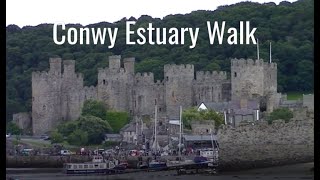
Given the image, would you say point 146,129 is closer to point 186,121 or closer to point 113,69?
point 186,121

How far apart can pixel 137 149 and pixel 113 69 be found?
929cm

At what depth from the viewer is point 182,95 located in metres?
43.2

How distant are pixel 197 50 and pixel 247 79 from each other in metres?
11.5

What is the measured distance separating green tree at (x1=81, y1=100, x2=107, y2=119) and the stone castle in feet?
4.35

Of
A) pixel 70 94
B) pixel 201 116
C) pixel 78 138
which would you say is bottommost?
pixel 78 138

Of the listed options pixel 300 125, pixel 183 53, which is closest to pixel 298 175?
pixel 300 125

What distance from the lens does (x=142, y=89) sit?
43.6 m

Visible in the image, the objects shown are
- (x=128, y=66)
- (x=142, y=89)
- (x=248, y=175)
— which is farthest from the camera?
(x=128, y=66)

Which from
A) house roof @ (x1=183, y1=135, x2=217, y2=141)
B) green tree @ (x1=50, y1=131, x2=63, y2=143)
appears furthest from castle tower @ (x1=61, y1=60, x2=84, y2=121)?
house roof @ (x1=183, y1=135, x2=217, y2=141)

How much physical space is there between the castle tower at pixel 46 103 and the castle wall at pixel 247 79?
725 cm

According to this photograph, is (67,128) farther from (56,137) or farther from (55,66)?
(55,66)

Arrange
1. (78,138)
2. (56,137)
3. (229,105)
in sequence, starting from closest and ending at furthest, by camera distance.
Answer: (78,138)
(56,137)
(229,105)

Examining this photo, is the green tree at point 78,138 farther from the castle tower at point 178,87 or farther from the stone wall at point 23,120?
the stone wall at point 23,120

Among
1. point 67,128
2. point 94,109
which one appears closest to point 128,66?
point 94,109
